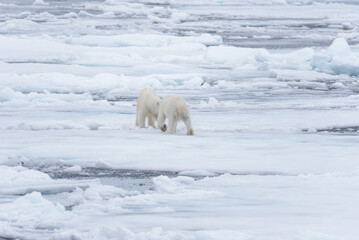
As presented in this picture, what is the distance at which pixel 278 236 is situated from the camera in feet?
13.0

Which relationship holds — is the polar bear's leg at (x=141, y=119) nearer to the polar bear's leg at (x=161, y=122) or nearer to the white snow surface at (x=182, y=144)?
the white snow surface at (x=182, y=144)

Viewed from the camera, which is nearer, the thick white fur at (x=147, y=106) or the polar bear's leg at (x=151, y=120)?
the thick white fur at (x=147, y=106)

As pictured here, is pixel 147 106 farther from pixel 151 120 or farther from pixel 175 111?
pixel 175 111

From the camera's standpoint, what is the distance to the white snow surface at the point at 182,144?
431 centimetres

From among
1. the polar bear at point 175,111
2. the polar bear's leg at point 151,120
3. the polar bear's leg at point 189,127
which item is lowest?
the polar bear's leg at point 151,120

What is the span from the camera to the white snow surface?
14.1 feet

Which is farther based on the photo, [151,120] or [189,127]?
[151,120]

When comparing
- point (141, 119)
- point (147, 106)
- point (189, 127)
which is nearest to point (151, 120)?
point (141, 119)

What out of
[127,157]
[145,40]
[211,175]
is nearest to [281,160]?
[211,175]

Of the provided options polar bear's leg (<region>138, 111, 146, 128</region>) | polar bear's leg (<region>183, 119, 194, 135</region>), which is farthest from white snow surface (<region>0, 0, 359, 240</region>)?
polar bear's leg (<region>138, 111, 146, 128</region>)

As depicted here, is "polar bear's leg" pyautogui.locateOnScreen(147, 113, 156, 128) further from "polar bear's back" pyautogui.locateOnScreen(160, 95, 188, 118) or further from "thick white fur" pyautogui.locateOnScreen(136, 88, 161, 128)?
"polar bear's back" pyautogui.locateOnScreen(160, 95, 188, 118)

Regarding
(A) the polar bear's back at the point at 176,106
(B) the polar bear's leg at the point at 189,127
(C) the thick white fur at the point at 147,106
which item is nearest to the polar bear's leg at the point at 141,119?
(C) the thick white fur at the point at 147,106

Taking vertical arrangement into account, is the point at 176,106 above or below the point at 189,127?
above

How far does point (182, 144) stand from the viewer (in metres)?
7.03
